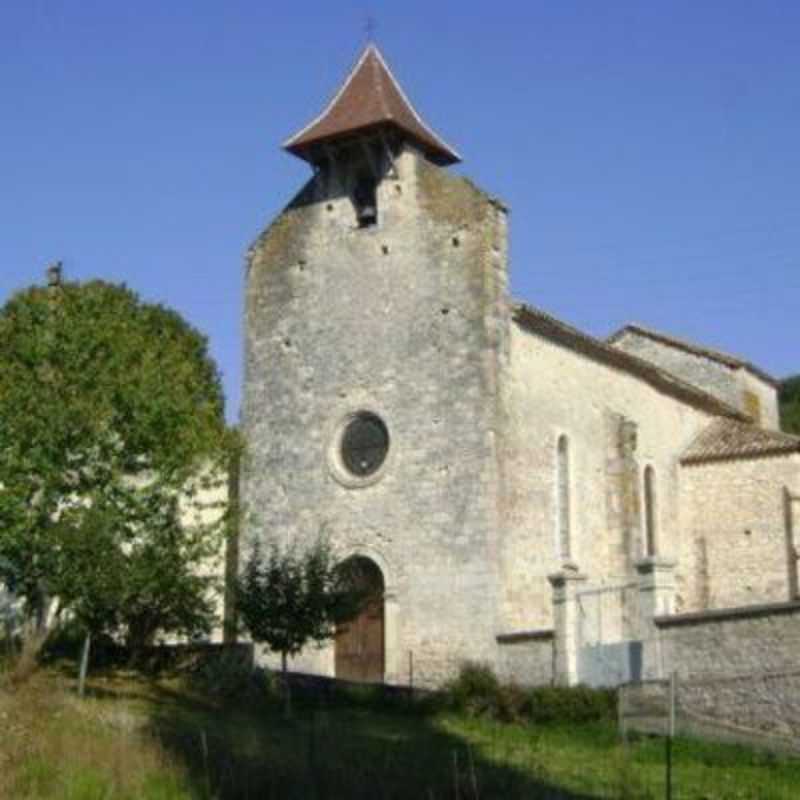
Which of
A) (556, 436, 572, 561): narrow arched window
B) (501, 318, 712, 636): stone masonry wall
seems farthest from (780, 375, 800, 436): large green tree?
(556, 436, 572, 561): narrow arched window

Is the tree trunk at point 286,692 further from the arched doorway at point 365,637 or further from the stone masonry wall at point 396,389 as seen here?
the stone masonry wall at point 396,389

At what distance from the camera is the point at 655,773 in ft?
54.1

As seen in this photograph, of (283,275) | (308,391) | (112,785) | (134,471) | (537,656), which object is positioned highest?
(283,275)

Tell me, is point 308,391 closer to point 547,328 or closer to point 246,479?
point 246,479

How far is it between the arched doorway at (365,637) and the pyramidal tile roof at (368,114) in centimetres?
840

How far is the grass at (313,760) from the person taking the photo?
12.1 meters

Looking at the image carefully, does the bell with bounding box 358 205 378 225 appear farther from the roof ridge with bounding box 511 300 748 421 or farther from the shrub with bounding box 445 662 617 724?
the shrub with bounding box 445 662 617 724

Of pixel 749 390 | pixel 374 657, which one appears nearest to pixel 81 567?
pixel 374 657

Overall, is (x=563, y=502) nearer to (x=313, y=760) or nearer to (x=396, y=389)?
(x=396, y=389)

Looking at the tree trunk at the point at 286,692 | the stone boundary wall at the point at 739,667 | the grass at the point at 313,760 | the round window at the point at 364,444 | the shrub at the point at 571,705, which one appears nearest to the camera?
the grass at the point at 313,760

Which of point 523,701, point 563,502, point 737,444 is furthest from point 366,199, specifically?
point 737,444

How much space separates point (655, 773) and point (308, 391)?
14.0 metres

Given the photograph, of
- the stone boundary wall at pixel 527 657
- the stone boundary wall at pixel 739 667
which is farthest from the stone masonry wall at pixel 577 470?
the stone boundary wall at pixel 739 667

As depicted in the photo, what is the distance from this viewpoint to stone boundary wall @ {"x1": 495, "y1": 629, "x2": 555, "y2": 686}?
2400cm
